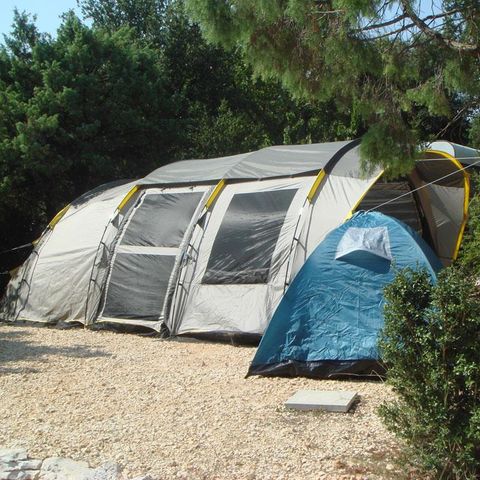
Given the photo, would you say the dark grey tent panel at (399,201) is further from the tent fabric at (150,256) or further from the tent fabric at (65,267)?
the tent fabric at (65,267)

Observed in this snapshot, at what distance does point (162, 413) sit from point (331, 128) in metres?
14.8

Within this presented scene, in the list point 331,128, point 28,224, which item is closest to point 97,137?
point 28,224

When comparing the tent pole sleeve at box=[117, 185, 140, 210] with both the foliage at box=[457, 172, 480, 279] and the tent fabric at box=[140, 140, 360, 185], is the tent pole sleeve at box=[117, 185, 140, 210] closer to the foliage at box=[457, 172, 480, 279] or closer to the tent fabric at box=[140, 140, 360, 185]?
the tent fabric at box=[140, 140, 360, 185]

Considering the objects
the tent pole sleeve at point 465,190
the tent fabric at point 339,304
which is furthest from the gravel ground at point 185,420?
the tent pole sleeve at point 465,190

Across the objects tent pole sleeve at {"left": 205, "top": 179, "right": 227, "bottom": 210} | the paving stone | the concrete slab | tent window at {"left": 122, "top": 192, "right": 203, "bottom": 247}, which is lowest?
the concrete slab

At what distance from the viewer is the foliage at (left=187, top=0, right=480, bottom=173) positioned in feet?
18.7

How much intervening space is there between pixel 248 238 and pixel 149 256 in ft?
5.63

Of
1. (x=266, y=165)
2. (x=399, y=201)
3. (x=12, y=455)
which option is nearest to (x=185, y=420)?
(x=12, y=455)

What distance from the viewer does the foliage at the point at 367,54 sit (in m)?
5.69

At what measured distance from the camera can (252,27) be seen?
5895 millimetres

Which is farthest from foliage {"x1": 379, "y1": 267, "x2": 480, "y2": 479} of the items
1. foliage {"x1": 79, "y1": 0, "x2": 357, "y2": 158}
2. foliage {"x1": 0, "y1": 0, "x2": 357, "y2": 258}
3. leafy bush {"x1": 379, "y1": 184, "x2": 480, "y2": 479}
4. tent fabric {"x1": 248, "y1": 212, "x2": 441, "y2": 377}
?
foliage {"x1": 79, "y1": 0, "x2": 357, "y2": 158}

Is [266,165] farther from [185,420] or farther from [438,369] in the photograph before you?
[438,369]

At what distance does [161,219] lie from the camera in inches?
408

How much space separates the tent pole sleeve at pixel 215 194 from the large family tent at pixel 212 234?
14mm
